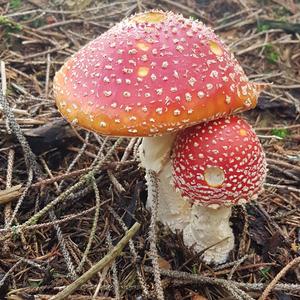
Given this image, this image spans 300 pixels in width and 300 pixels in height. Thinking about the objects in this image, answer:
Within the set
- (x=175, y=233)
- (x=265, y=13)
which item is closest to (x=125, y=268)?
(x=175, y=233)

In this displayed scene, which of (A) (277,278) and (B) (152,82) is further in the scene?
(A) (277,278)

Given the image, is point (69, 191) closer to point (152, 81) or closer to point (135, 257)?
point (135, 257)

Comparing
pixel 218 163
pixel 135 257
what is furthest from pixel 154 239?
pixel 218 163

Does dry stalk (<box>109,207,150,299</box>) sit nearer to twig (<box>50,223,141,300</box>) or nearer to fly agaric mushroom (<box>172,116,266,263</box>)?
twig (<box>50,223,141,300</box>)

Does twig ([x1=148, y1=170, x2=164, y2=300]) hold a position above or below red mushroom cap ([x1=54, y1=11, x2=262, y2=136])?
below

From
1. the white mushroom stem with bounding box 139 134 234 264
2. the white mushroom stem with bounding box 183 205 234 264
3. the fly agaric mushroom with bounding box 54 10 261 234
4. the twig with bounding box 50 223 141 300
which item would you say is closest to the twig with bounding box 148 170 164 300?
the white mushroom stem with bounding box 139 134 234 264
